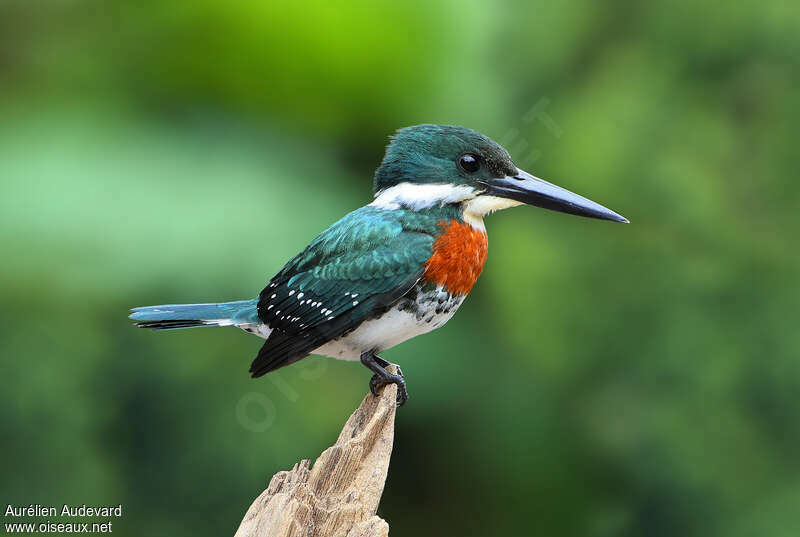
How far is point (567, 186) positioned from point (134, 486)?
2.40m

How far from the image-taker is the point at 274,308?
8.87 feet

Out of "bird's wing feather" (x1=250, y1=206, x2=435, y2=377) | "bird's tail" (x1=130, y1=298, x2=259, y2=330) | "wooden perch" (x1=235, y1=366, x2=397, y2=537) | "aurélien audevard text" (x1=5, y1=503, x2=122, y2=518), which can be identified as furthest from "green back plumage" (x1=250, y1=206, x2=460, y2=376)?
"aurélien audevard text" (x1=5, y1=503, x2=122, y2=518)

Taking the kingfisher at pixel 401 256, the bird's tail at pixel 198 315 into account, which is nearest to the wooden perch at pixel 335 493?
the kingfisher at pixel 401 256

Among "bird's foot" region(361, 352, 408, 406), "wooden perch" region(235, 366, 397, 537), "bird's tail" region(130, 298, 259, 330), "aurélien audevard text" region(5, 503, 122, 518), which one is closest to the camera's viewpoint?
"wooden perch" region(235, 366, 397, 537)

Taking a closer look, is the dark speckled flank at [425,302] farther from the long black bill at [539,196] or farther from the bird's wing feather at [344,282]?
the long black bill at [539,196]

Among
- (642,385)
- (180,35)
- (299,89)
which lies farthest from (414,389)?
(180,35)

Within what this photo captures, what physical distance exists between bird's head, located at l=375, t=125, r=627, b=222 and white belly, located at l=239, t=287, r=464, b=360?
29 centimetres

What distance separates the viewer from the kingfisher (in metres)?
2.57

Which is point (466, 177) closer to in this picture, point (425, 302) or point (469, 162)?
point (469, 162)

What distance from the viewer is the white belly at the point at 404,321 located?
2.59 metres

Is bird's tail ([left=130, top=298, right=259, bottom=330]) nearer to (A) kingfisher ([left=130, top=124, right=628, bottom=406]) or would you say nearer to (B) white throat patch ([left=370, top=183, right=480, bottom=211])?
(A) kingfisher ([left=130, top=124, right=628, bottom=406])

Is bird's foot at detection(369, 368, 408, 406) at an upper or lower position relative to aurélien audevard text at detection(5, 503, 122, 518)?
upper

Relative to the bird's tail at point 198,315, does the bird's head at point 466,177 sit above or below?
above

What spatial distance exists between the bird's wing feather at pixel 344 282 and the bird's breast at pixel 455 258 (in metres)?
0.03
